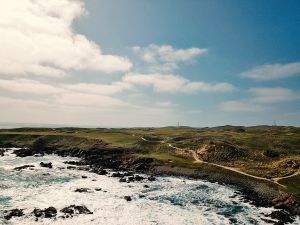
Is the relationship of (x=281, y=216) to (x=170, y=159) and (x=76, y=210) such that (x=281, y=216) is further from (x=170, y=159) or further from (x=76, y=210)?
(x=170, y=159)

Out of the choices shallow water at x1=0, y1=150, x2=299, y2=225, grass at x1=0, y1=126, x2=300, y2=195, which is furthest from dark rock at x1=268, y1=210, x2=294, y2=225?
grass at x1=0, y1=126, x2=300, y2=195

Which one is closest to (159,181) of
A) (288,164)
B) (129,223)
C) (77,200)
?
(77,200)

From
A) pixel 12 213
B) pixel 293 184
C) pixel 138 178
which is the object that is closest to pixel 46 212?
pixel 12 213

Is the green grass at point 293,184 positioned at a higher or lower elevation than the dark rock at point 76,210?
higher

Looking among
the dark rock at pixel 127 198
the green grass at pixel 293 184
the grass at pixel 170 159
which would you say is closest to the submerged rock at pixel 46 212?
the dark rock at pixel 127 198

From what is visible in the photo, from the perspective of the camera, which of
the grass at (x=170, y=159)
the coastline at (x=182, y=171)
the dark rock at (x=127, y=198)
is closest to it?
the coastline at (x=182, y=171)

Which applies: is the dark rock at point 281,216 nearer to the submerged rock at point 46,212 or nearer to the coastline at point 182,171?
the coastline at point 182,171

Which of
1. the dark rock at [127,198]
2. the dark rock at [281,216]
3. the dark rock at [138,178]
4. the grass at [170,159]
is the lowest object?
the dark rock at [281,216]

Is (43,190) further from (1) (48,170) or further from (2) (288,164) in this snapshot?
(2) (288,164)
